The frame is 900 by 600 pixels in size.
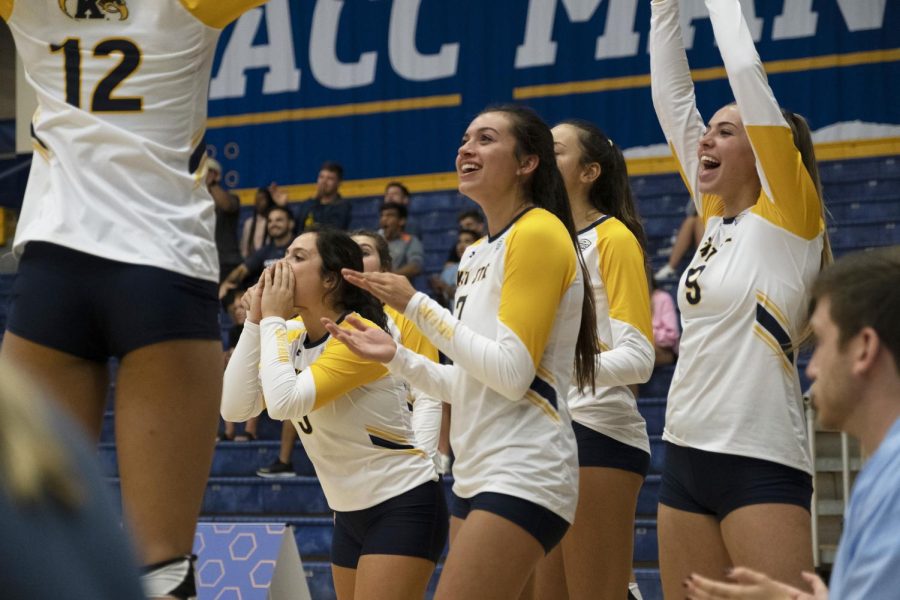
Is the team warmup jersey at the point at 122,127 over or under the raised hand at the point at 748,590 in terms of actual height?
over

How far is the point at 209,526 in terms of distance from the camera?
5656mm

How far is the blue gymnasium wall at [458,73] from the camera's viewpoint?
13.1 meters

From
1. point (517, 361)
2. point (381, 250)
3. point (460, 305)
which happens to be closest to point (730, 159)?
point (460, 305)

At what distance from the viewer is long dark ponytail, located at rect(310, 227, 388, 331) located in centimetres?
387

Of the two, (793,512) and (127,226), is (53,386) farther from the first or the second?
(793,512)

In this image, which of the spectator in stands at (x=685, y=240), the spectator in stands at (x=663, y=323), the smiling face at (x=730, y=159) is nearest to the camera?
the smiling face at (x=730, y=159)

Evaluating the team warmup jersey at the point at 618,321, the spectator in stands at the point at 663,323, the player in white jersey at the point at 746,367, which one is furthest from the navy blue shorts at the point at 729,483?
the spectator in stands at the point at 663,323

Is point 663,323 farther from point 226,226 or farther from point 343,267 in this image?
point 343,267

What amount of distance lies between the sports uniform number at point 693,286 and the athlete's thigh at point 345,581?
128 cm

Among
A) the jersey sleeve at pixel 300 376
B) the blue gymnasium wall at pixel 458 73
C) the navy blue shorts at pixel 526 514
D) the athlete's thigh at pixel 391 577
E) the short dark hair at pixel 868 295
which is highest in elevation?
the blue gymnasium wall at pixel 458 73

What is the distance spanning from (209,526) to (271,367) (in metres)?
2.35

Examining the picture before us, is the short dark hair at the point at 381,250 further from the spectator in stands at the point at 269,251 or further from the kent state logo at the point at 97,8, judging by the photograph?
the spectator in stands at the point at 269,251

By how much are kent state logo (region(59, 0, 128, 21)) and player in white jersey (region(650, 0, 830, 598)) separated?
1.55m

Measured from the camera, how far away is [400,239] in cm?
1003
